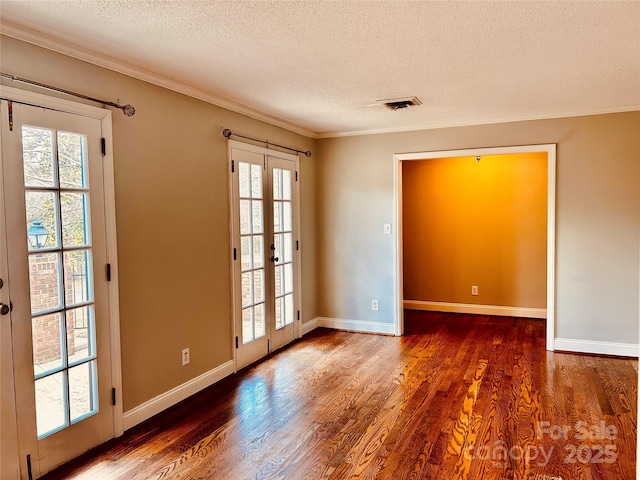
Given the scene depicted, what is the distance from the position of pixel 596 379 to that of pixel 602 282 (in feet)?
3.52

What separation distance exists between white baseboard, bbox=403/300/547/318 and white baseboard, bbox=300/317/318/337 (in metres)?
1.70

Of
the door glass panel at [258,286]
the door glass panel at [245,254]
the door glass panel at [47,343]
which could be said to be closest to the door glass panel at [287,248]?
the door glass panel at [258,286]

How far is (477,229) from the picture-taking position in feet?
20.4

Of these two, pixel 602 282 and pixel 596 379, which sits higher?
pixel 602 282

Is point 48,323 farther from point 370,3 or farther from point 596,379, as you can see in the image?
point 596,379

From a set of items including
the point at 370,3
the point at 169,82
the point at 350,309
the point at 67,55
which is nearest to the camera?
the point at 370,3

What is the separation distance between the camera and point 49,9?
6.99 feet

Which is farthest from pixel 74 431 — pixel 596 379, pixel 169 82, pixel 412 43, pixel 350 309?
pixel 596 379

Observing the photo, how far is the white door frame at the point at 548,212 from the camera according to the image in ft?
14.9

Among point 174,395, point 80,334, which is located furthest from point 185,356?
point 80,334

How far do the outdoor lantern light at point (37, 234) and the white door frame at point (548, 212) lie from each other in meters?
3.63

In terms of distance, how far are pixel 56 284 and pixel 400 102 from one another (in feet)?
9.57

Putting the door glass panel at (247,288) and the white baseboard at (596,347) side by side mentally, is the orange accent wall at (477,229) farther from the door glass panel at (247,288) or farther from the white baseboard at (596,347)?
the door glass panel at (247,288)

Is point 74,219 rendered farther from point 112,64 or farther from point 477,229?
point 477,229
